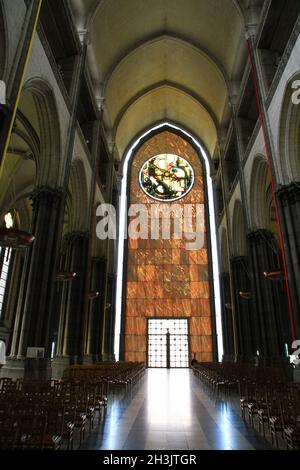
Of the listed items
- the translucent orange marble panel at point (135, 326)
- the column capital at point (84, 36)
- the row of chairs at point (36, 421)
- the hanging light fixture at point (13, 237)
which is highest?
the column capital at point (84, 36)

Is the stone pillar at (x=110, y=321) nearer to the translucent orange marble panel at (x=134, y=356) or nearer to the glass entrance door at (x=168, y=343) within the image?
the translucent orange marble panel at (x=134, y=356)

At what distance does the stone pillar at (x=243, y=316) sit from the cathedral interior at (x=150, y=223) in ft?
0.30

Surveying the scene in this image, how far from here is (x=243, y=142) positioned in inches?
712

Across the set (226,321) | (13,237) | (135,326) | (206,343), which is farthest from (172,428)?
(206,343)

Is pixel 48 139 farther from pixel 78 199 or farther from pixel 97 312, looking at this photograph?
pixel 97 312

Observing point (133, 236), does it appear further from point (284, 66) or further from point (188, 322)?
point (284, 66)

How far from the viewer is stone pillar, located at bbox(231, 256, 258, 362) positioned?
17062 mm

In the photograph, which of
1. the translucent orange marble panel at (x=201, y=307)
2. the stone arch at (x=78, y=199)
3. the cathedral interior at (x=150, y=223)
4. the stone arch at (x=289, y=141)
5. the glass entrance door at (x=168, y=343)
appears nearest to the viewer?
the cathedral interior at (x=150, y=223)

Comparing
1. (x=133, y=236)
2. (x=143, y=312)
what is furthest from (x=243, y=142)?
(x=143, y=312)

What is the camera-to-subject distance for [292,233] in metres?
10.8

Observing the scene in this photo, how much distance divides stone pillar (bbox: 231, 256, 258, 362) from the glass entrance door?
660 cm

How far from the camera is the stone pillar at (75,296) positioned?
1413 centimetres

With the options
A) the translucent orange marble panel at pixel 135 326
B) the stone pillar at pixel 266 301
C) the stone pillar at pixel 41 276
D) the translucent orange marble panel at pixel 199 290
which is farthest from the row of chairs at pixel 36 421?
the translucent orange marble panel at pixel 199 290

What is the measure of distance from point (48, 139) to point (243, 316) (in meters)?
14.2
